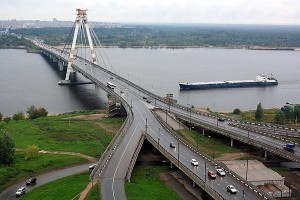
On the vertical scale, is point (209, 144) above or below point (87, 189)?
below

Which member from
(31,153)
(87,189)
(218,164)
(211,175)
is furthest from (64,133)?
(211,175)

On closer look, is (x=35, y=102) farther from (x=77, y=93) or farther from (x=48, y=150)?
(x=48, y=150)

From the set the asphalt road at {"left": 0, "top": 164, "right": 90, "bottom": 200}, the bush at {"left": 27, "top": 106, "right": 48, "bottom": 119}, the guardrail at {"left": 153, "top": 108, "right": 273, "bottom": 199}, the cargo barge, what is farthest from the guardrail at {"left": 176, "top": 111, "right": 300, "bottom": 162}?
the cargo barge

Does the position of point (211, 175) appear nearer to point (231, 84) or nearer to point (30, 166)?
point (30, 166)

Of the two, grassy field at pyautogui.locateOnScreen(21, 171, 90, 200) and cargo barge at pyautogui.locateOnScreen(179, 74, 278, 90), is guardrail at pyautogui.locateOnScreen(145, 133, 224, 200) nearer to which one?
grassy field at pyautogui.locateOnScreen(21, 171, 90, 200)

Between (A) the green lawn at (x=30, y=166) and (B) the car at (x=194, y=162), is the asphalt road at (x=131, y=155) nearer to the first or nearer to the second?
(B) the car at (x=194, y=162)

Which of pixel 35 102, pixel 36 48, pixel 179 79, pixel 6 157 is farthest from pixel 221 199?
pixel 36 48

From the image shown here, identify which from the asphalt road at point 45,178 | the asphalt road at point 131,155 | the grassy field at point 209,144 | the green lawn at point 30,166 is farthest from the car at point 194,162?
the green lawn at point 30,166
